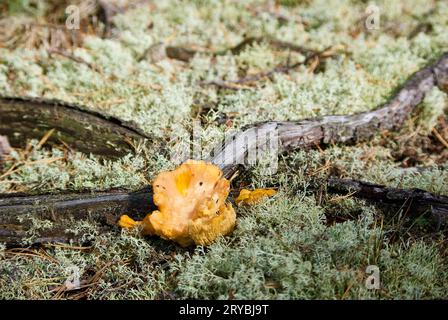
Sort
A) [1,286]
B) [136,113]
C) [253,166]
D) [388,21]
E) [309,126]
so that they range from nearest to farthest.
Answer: [1,286] → [253,166] → [309,126] → [136,113] → [388,21]

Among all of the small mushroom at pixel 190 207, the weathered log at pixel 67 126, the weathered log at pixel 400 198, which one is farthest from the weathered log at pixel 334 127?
the weathered log at pixel 67 126

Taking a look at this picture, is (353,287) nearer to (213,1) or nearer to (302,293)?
(302,293)

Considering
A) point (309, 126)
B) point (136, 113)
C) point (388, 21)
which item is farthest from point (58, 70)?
point (388, 21)

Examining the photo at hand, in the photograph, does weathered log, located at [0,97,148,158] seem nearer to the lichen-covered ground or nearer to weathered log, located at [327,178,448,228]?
the lichen-covered ground

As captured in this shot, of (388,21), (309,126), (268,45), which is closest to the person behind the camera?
(309,126)

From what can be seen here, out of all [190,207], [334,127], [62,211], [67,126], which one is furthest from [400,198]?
[67,126]

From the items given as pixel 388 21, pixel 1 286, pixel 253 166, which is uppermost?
pixel 388 21

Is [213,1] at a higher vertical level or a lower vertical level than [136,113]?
higher

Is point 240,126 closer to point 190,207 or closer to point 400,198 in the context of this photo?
point 190,207
